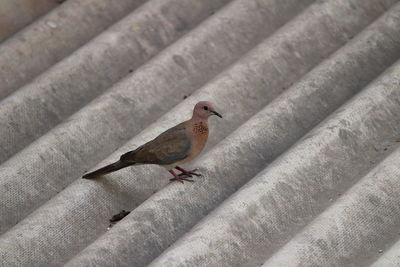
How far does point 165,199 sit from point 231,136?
0.87 metres

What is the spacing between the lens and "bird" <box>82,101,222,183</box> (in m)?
4.79

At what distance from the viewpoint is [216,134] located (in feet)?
18.3

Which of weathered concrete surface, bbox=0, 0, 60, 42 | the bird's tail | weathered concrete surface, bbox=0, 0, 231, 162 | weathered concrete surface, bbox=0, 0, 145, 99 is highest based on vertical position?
weathered concrete surface, bbox=0, 0, 60, 42

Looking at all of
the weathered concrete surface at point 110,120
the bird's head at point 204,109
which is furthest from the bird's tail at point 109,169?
the bird's head at point 204,109

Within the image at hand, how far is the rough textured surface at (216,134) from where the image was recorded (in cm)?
423

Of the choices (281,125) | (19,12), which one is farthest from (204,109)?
(19,12)

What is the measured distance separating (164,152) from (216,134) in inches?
34.9

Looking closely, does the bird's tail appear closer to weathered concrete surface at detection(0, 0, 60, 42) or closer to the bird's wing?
the bird's wing

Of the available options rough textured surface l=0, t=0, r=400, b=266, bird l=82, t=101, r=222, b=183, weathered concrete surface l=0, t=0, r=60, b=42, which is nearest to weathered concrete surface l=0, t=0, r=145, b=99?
rough textured surface l=0, t=0, r=400, b=266

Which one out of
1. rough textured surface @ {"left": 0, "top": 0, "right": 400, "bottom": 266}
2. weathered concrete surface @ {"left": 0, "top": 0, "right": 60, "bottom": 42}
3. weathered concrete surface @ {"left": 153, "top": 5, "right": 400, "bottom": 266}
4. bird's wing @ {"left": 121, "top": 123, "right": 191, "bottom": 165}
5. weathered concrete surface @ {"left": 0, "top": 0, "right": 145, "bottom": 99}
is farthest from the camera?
weathered concrete surface @ {"left": 0, "top": 0, "right": 60, "bottom": 42}

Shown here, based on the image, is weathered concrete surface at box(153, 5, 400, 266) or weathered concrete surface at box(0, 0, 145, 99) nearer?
weathered concrete surface at box(153, 5, 400, 266)

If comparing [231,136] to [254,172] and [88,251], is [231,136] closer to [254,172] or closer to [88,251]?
[254,172]

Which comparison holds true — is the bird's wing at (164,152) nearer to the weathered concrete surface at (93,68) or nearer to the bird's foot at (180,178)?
the bird's foot at (180,178)

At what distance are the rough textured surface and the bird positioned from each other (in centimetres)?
17
